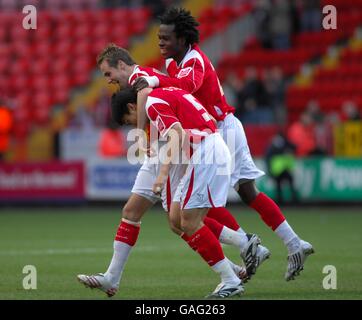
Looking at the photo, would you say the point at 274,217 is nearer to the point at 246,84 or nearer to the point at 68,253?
the point at 68,253

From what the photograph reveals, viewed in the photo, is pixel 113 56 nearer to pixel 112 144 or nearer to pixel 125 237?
pixel 125 237

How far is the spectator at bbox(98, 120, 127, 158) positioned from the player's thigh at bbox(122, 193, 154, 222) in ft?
42.2

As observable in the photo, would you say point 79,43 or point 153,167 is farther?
point 79,43

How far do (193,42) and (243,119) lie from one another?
42.7 ft

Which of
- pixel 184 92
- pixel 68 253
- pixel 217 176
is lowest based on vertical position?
pixel 68 253

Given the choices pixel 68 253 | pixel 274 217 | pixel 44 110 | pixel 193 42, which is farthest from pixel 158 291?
pixel 44 110

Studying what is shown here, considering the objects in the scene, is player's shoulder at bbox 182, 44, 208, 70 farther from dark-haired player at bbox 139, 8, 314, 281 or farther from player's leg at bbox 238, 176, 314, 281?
player's leg at bbox 238, 176, 314, 281

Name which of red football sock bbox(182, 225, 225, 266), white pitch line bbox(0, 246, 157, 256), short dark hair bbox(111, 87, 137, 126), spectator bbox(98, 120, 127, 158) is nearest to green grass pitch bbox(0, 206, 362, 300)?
white pitch line bbox(0, 246, 157, 256)

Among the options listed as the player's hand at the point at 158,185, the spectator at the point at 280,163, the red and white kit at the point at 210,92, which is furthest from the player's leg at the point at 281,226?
the spectator at the point at 280,163

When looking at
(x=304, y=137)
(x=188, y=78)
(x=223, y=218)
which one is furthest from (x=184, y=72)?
(x=304, y=137)

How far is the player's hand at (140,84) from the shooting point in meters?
8.68

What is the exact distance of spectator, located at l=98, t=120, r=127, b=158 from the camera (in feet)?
71.9

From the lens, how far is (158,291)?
9.01 m

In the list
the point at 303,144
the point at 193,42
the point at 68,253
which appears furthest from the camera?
the point at 303,144
